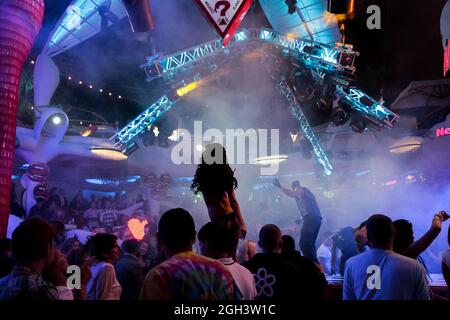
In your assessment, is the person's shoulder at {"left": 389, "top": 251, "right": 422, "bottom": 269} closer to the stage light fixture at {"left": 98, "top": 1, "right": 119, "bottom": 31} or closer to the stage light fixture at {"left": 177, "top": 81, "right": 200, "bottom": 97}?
the stage light fixture at {"left": 98, "top": 1, "right": 119, "bottom": 31}

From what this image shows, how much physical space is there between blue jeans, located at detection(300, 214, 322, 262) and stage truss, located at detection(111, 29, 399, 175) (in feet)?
12.2

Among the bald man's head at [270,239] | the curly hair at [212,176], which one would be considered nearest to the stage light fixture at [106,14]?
the curly hair at [212,176]

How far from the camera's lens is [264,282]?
9.43ft

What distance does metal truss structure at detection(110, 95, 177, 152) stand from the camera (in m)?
10.3

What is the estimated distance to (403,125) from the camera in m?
13.1

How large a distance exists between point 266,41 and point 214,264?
8089 mm

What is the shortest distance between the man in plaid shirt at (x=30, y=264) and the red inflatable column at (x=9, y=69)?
8.70 ft

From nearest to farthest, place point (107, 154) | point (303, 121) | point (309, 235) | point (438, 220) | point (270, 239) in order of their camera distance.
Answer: point (270, 239)
point (438, 220)
point (309, 235)
point (303, 121)
point (107, 154)

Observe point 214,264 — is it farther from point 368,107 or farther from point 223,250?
point 368,107

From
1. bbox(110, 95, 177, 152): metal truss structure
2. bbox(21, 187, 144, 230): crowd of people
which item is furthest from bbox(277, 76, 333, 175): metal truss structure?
bbox(21, 187, 144, 230): crowd of people

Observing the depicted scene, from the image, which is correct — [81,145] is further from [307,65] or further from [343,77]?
[343,77]

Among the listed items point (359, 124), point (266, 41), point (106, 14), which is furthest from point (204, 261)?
point (359, 124)

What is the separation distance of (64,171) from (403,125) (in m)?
11.3
